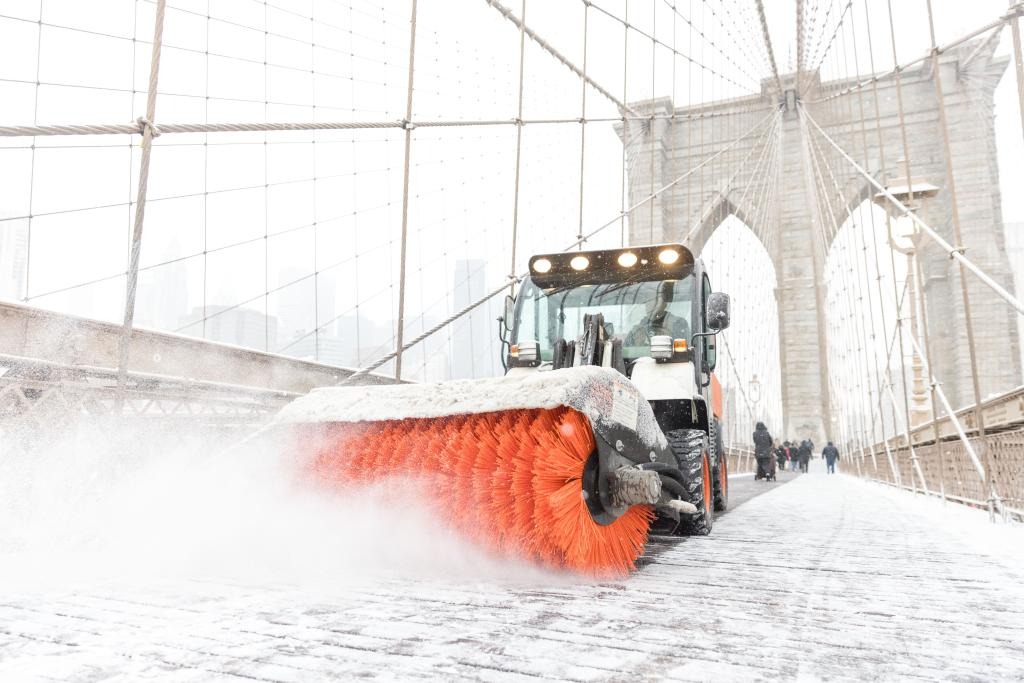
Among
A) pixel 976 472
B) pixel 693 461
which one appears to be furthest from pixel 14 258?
pixel 976 472

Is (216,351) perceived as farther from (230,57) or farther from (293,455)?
(293,455)

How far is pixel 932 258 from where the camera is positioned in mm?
26625

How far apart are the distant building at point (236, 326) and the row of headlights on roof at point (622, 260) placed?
12.0ft

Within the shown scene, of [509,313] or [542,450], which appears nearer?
[542,450]

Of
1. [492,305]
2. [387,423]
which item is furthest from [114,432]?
[492,305]

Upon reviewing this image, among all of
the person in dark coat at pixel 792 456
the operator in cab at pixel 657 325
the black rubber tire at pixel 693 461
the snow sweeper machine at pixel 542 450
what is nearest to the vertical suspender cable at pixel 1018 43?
the operator in cab at pixel 657 325

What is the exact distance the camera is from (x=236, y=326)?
271 inches

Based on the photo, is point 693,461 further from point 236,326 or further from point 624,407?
Result: point 236,326

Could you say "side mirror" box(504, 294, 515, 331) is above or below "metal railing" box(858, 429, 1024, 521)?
above

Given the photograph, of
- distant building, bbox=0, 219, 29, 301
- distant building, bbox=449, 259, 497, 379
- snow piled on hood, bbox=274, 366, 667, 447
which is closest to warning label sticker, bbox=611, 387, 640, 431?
snow piled on hood, bbox=274, 366, 667, 447

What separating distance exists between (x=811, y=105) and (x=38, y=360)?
27.9 meters

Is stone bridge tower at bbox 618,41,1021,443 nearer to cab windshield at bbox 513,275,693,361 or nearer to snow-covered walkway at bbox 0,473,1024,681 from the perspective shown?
cab windshield at bbox 513,275,693,361

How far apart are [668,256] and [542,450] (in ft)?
7.16

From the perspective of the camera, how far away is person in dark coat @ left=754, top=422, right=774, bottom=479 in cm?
1436
